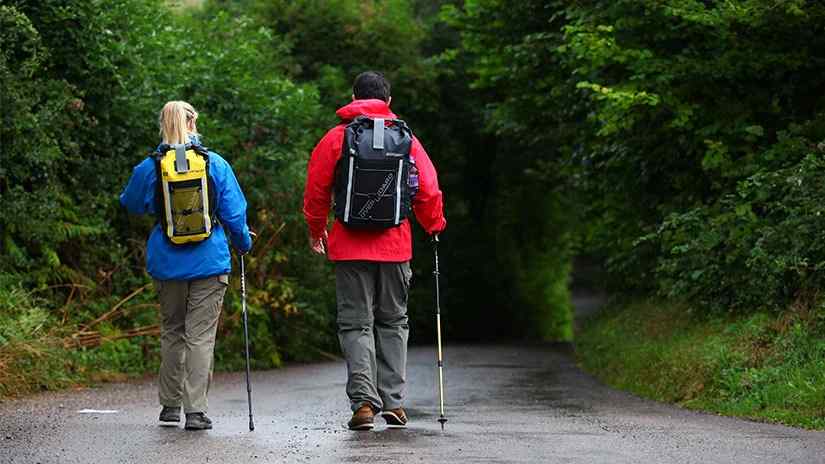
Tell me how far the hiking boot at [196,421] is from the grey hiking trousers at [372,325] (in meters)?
0.91

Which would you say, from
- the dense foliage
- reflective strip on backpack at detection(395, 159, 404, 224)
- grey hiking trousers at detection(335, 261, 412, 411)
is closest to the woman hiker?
grey hiking trousers at detection(335, 261, 412, 411)

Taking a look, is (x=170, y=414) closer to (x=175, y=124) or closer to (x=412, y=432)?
(x=412, y=432)

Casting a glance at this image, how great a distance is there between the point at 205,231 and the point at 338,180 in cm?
90

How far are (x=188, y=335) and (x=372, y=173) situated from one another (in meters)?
1.60

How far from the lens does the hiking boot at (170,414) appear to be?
30.2 ft

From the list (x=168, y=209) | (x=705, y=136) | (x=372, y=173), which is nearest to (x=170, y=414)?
(x=168, y=209)

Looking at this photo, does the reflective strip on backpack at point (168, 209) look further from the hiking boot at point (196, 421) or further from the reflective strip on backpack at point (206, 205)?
the hiking boot at point (196, 421)

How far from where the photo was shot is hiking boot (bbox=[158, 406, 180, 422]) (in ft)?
30.2

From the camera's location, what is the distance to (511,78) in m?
21.4

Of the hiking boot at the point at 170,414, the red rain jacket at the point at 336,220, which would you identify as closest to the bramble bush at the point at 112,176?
the hiking boot at the point at 170,414

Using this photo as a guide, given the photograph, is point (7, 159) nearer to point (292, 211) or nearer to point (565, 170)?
point (292, 211)

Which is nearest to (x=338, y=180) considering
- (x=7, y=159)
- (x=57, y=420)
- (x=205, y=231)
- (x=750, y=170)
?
(x=205, y=231)

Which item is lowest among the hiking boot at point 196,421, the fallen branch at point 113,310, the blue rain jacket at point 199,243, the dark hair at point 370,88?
the hiking boot at point 196,421

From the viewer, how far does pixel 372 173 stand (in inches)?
344
